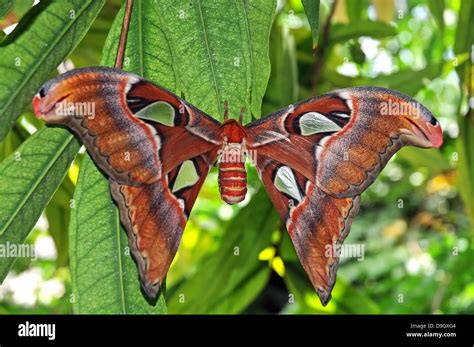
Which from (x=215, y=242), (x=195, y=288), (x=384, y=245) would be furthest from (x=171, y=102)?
(x=384, y=245)

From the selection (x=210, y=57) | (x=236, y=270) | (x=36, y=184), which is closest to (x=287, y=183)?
(x=210, y=57)

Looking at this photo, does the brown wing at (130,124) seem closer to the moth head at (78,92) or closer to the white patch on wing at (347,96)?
the moth head at (78,92)

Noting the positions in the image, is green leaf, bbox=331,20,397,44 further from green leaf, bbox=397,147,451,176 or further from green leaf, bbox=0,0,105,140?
green leaf, bbox=0,0,105,140

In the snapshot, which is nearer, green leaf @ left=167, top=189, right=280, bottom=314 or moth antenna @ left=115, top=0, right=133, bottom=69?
moth antenna @ left=115, top=0, right=133, bottom=69

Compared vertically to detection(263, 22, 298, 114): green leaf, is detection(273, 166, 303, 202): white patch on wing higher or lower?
lower

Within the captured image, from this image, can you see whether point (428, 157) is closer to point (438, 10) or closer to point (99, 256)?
point (438, 10)

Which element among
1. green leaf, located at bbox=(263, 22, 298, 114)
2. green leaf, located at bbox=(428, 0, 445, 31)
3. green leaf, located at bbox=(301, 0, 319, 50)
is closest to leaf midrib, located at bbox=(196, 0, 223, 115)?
green leaf, located at bbox=(301, 0, 319, 50)
